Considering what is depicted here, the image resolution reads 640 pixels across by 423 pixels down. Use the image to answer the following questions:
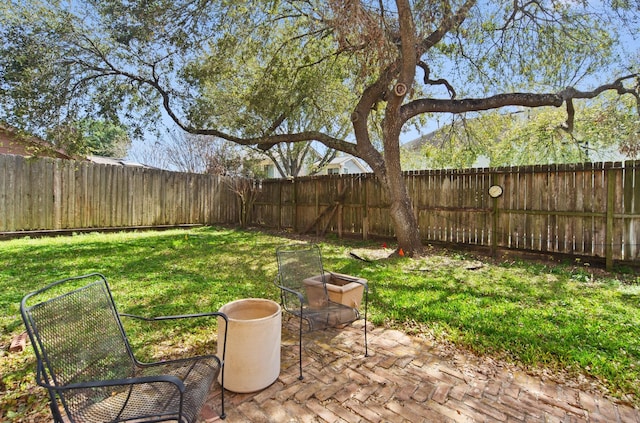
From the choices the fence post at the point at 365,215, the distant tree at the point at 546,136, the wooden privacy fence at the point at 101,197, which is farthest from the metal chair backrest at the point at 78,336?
the distant tree at the point at 546,136

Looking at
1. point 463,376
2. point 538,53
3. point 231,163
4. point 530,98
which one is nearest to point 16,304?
point 463,376

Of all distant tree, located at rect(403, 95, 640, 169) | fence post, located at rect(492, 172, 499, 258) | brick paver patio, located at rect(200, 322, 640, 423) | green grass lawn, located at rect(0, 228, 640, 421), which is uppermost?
distant tree, located at rect(403, 95, 640, 169)

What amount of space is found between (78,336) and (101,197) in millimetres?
9350

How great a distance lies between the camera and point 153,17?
5617mm

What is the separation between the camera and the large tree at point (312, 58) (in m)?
5.68

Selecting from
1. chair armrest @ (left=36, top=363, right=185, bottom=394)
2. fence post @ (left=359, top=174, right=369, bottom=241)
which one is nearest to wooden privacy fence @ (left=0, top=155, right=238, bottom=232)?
fence post @ (left=359, top=174, right=369, bottom=241)

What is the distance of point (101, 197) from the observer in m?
9.40

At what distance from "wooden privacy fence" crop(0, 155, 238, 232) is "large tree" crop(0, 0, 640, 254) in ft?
7.19

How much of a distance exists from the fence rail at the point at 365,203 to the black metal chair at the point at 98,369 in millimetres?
6195

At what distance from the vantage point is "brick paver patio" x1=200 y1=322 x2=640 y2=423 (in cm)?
195

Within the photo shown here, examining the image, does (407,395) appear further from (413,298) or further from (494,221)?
(494,221)

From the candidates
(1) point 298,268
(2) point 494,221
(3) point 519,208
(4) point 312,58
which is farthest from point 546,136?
(1) point 298,268

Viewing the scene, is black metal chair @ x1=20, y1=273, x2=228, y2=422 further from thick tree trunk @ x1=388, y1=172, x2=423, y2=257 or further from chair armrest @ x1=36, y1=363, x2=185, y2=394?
thick tree trunk @ x1=388, y1=172, x2=423, y2=257

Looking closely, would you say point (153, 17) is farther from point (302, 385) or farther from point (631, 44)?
point (631, 44)
